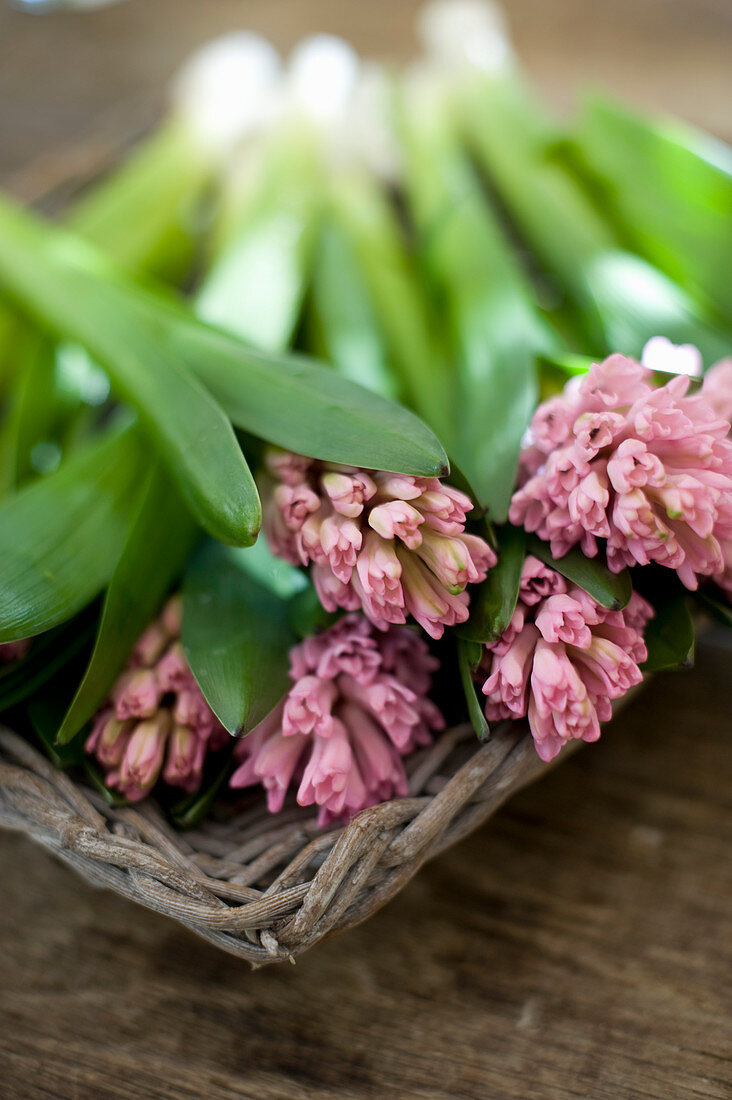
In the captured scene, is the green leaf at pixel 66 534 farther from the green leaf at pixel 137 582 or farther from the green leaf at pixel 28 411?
the green leaf at pixel 28 411

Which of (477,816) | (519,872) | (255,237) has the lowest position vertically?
(519,872)

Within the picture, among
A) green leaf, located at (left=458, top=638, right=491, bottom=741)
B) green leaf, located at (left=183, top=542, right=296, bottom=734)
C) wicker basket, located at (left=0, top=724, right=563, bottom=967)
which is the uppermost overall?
green leaf, located at (left=458, top=638, right=491, bottom=741)

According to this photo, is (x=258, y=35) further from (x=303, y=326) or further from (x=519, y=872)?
(x=519, y=872)

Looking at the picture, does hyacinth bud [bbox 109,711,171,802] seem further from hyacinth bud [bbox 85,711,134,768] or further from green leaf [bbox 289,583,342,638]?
green leaf [bbox 289,583,342,638]

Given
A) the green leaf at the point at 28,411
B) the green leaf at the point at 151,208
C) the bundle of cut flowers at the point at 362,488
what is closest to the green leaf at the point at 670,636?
the bundle of cut flowers at the point at 362,488

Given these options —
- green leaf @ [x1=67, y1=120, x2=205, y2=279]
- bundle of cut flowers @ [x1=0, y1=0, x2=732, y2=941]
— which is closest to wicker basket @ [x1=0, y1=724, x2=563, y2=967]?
bundle of cut flowers @ [x1=0, y1=0, x2=732, y2=941]

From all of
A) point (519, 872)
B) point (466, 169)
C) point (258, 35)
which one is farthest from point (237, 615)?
point (258, 35)

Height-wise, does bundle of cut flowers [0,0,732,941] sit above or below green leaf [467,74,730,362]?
below
